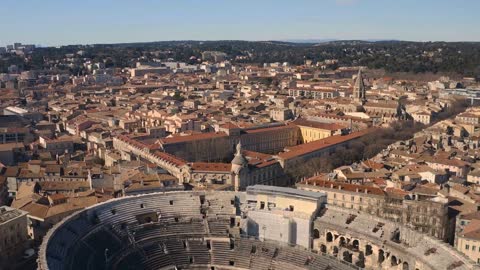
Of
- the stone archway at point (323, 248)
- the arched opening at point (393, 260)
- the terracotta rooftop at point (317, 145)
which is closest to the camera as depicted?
the arched opening at point (393, 260)

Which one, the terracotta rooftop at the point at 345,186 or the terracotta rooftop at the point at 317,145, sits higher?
the terracotta rooftop at the point at 345,186

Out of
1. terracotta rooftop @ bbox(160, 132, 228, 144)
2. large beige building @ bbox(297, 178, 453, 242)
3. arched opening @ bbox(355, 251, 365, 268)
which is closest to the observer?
arched opening @ bbox(355, 251, 365, 268)

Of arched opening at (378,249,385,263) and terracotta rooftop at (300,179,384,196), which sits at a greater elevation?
terracotta rooftop at (300,179,384,196)

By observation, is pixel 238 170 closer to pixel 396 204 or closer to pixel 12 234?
pixel 396 204

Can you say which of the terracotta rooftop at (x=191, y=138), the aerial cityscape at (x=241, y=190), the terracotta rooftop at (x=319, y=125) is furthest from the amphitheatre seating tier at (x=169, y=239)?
the terracotta rooftop at (x=319, y=125)

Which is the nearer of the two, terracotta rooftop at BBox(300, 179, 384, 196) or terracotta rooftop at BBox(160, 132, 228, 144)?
terracotta rooftop at BBox(300, 179, 384, 196)

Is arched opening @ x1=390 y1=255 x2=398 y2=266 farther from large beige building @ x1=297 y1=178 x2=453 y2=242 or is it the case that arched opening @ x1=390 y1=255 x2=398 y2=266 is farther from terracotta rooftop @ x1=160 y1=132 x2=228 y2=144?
terracotta rooftop @ x1=160 y1=132 x2=228 y2=144

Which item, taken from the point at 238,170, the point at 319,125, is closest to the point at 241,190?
the point at 238,170

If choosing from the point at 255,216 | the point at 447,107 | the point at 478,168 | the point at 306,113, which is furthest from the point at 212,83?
the point at 255,216

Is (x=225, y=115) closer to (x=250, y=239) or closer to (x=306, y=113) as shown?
(x=306, y=113)

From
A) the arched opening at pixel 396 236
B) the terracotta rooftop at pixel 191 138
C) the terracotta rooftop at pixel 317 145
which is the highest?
the terracotta rooftop at pixel 191 138

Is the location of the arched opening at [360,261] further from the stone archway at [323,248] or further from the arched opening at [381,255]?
the stone archway at [323,248]

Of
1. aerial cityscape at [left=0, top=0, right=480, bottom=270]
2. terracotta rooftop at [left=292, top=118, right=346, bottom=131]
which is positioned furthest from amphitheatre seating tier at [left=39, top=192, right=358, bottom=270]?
terracotta rooftop at [left=292, top=118, right=346, bottom=131]
